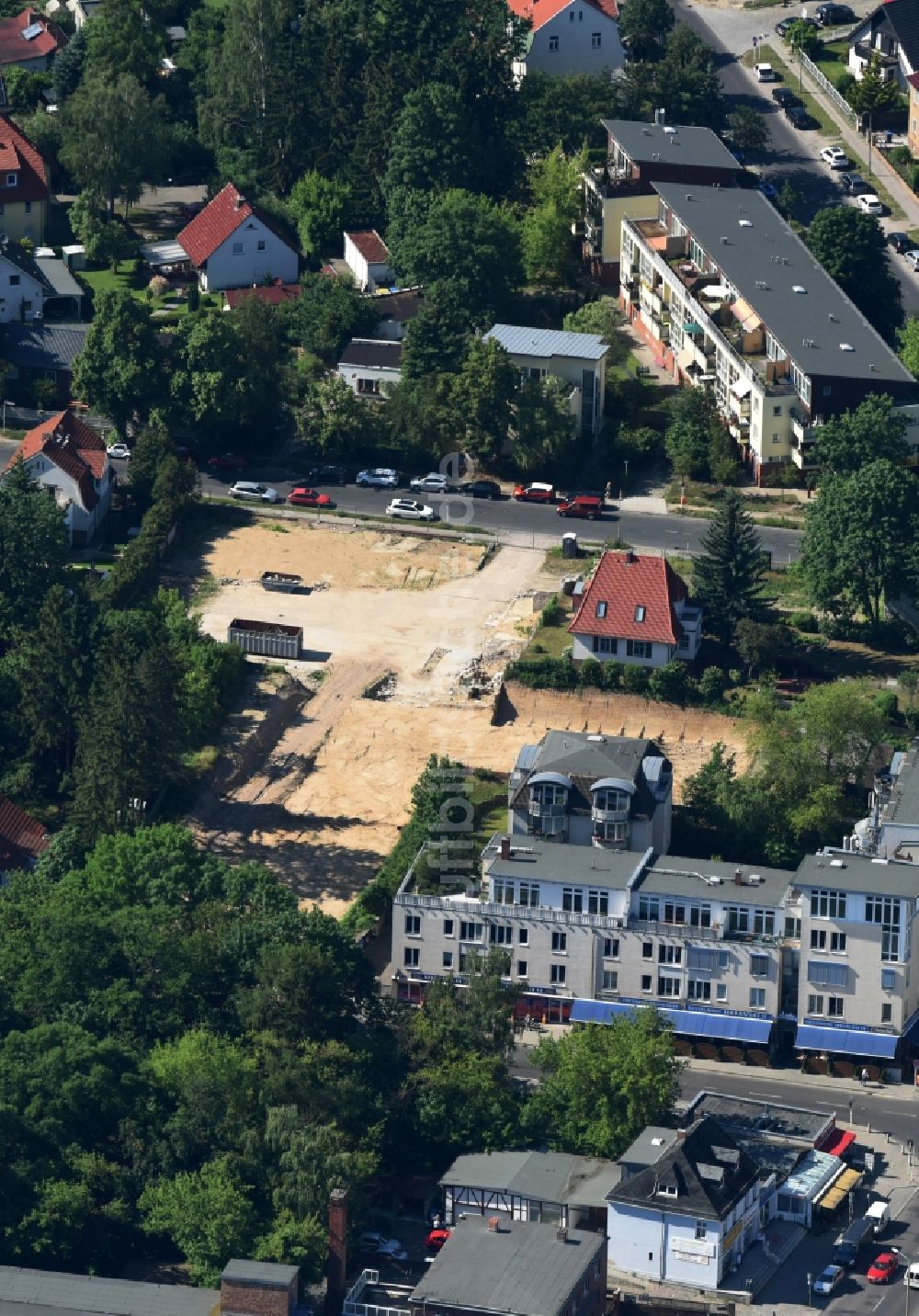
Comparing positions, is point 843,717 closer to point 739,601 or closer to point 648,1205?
point 739,601

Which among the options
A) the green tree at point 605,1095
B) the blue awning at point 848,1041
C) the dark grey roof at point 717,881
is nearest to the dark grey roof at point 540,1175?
the green tree at point 605,1095

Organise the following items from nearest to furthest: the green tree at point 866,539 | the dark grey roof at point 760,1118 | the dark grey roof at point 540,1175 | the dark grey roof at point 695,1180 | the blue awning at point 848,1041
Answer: the dark grey roof at point 695,1180 → the dark grey roof at point 540,1175 → the dark grey roof at point 760,1118 → the blue awning at point 848,1041 → the green tree at point 866,539

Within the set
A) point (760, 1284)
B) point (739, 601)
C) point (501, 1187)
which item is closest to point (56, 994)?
point (501, 1187)

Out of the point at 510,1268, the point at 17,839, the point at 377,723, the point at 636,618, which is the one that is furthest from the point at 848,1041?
the point at 17,839

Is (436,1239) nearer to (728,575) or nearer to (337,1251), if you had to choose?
(337,1251)

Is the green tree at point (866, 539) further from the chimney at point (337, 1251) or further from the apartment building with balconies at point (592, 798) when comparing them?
the chimney at point (337, 1251)
